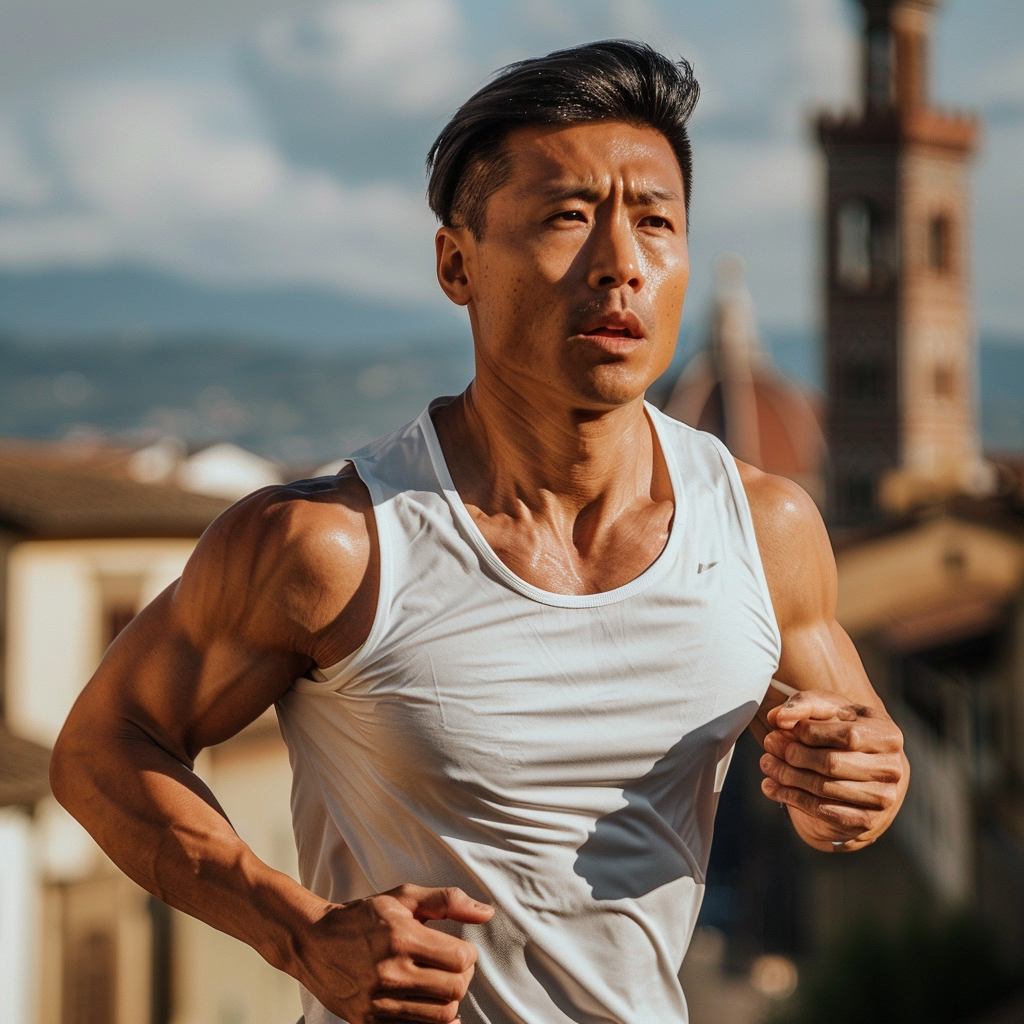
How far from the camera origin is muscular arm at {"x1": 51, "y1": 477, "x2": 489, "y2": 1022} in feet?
5.59

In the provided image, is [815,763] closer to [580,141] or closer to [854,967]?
[580,141]

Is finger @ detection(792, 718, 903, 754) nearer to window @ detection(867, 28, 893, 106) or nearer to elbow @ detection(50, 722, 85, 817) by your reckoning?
elbow @ detection(50, 722, 85, 817)

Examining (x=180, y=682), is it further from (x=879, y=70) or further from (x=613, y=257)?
(x=879, y=70)

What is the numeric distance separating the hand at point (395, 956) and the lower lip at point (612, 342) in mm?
592

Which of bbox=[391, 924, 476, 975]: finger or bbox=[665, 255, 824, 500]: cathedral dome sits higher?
bbox=[665, 255, 824, 500]: cathedral dome

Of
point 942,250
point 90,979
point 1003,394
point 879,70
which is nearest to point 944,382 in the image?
point 942,250

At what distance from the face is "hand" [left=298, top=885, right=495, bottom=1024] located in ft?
1.87

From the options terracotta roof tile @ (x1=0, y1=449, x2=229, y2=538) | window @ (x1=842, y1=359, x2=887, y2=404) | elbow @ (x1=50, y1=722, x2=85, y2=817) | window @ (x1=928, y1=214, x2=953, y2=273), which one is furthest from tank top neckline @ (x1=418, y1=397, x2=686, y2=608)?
window @ (x1=928, y1=214, x2=953, y2=273)

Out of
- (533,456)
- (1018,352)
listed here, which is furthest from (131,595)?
(1018,352)

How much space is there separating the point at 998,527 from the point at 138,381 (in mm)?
91873

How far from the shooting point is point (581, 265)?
1799 millimetres

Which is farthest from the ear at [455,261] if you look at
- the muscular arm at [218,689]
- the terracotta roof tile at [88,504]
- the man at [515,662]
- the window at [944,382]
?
the window at [944,382]

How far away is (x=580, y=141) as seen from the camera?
5.98ft

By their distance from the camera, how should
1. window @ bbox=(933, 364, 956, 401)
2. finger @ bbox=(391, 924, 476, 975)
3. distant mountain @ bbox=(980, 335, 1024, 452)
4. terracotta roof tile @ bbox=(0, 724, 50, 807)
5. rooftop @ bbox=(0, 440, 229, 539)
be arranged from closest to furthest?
finger @ bbox=(391, 924, 476, 975), terracotta roof tile @ bbox=(0, 724, 50, 807), rooftop @ bbox=(0, 440, 229, 539), window @ bbox=(933, 364, 956, 401), distant mountain @ bbox=(980, 335, 1024, 452)
